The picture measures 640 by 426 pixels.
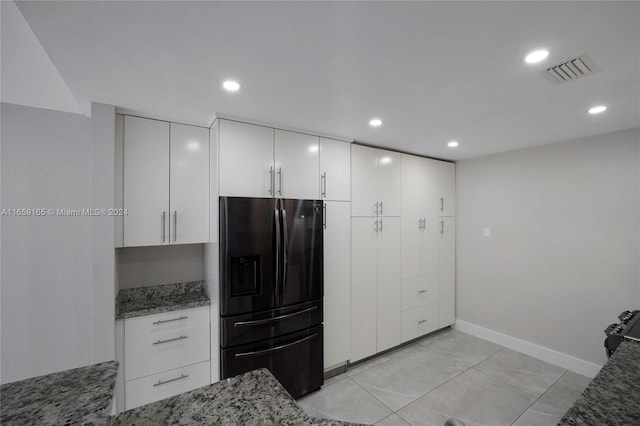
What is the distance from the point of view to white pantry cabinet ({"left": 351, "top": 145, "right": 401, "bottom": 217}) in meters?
2.88

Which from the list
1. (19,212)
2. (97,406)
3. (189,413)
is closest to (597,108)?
(189,413)

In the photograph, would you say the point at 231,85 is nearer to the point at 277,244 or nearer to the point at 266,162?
the point at 266,162

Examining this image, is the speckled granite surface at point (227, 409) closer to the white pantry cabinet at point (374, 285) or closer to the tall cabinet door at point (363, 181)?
the white pantry cabinet at point (374, 285)

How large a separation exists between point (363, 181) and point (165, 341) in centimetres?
235

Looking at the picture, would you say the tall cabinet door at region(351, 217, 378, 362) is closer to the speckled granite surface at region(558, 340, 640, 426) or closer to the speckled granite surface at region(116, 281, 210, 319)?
the speckled granite surface at region(116, 281, 210, 319)

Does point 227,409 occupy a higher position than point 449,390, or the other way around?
point 227,409

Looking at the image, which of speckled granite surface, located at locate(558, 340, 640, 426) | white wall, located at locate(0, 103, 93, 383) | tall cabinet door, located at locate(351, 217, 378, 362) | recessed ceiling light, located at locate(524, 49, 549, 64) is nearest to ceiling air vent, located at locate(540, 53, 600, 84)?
recessed ceiling light, located at locate(524, 49, 549, 64)

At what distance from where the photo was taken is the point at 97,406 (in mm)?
749

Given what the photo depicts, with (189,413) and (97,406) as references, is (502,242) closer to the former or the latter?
(189,413)

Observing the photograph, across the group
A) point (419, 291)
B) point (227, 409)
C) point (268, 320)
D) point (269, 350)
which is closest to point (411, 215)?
point (419, 291)

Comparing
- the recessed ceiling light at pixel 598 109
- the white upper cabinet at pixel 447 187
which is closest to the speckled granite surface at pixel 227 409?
the recessed ceiling light at pixel 598 109

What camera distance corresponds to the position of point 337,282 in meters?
2.70

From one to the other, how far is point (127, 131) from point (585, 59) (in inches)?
117

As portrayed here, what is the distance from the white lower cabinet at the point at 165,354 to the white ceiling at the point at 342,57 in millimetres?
1630
